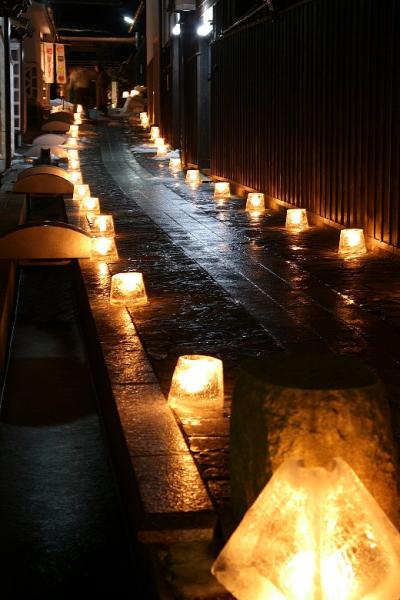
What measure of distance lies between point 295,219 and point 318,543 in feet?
38.8

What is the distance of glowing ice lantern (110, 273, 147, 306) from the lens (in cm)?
938

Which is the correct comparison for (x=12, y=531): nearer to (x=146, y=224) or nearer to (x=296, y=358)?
(x=296, y=358)

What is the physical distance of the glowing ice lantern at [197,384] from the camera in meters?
6.16

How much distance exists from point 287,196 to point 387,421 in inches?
532

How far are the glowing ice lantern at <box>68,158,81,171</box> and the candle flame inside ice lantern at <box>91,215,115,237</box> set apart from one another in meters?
13.3

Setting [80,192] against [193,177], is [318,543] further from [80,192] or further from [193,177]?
[193,177]

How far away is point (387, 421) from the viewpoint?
396cm

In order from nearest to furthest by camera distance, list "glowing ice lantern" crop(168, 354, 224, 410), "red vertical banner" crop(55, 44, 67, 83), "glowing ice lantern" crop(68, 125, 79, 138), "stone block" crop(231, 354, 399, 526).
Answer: "stone block" crop(231, 354, 399, 526) → "glowing ice lantern" crop(168, 354, 224, 410) → "glowing ice lantern" crop(68, 125, 79, 138) → "red vertical banner" crop(55, 44, 67, 83)

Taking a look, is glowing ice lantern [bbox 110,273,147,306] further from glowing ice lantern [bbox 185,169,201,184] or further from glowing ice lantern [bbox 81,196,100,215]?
glowing ice lantern [bbox 185,169,201,184]

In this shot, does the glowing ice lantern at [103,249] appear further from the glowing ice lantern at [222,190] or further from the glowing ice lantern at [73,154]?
the glowing ice lantern at [73,154]

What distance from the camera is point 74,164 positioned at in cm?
2852

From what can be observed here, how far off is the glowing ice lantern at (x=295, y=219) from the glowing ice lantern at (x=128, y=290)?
5941 mm

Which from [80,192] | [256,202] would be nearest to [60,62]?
[80,192]

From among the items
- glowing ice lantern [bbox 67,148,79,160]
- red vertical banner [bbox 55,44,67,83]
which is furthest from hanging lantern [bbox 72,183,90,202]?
red vertical banner [bbox 55,44,67,83]
